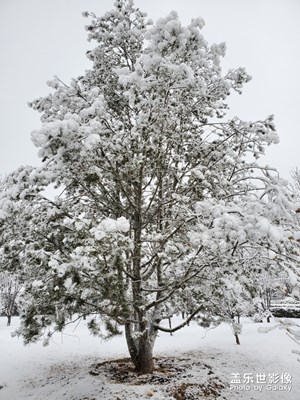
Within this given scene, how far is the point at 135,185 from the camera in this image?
5.63m

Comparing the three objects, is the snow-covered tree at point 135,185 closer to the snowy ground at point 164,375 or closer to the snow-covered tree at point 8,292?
the snowy ground at point 164,375

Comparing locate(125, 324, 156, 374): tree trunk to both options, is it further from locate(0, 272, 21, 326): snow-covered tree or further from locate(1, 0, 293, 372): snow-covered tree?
locate(0, 272, 21, 326): snow-covered tree

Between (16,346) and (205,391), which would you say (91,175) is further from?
(16,346)

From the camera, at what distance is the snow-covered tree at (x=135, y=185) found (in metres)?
3.93

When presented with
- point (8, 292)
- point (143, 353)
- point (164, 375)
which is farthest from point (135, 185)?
point (8, 292)

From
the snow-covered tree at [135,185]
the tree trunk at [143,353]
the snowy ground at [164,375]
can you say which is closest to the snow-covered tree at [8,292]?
the snowy ground at [164,375]

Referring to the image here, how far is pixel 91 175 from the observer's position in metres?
4.66

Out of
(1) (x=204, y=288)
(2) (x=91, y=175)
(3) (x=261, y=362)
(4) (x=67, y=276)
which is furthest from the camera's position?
(3) (x=261, y=362)

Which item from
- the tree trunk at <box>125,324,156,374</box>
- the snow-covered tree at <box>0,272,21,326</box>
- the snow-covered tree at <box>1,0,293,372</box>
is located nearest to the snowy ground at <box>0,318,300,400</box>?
the tree trunk at <box>125,324,156,374</box>

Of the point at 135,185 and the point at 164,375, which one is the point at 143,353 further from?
the point at 135,185

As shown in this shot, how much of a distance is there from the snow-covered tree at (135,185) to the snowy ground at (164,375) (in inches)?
34.1

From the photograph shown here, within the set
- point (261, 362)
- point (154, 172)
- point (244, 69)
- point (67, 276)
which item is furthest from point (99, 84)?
point (261, 362)

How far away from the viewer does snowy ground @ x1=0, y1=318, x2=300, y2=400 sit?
17.0 feet

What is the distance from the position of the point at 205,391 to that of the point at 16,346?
839 centimetres
